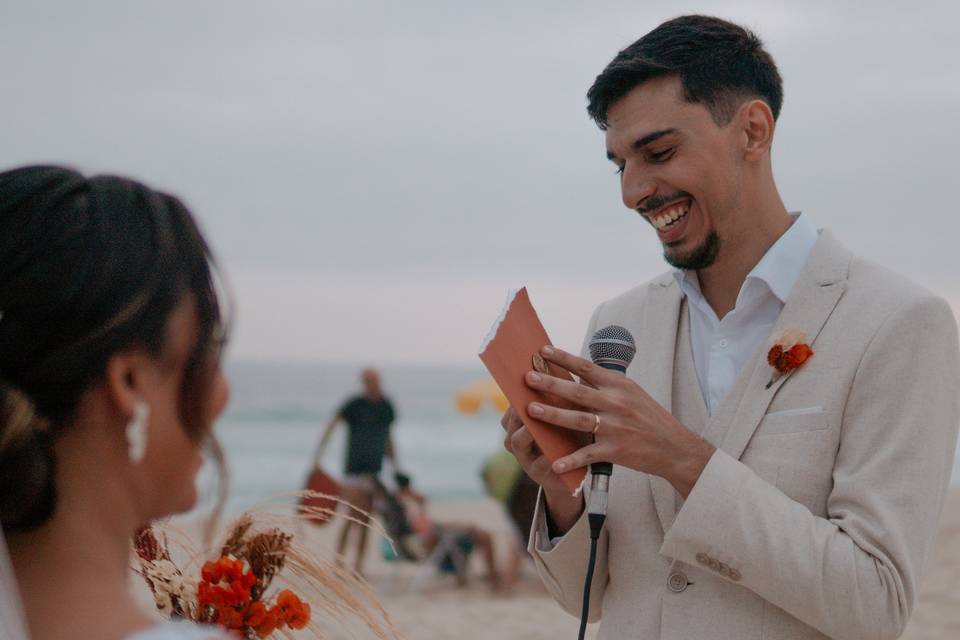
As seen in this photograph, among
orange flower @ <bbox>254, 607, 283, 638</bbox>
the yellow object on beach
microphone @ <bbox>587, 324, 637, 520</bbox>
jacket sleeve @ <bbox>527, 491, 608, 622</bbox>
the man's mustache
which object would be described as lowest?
the yellow object on beach

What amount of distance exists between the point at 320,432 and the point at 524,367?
3354cm

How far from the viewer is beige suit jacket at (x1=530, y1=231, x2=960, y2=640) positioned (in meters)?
2.04

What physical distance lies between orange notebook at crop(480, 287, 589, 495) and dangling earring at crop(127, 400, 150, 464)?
757mm

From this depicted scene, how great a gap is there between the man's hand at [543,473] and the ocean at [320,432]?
869 cm

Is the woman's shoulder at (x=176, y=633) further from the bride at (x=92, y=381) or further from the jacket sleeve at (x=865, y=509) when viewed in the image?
the jacket sleeve at (x=865, y=509)

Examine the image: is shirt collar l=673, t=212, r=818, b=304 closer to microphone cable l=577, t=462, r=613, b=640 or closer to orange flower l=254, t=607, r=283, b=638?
microphone cable l=577, t=462, r=613, b=640

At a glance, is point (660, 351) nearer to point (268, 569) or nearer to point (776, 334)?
point (776, 334)

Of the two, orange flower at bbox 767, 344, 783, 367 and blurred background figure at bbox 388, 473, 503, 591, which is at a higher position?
orange flower at bbox 767, 344, 783, 367

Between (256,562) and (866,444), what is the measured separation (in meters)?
1.20

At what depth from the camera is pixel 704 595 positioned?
2219mm

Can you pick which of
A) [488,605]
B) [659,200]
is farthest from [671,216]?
[488,605]

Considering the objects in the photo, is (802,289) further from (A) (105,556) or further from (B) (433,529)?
(B) (433,529)

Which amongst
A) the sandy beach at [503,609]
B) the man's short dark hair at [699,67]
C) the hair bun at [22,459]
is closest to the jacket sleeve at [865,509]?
the man's short dark hair at [699,67]

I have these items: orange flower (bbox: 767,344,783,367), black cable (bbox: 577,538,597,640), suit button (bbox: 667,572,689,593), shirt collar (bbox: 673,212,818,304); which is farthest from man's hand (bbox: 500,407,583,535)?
shirt collar (bbox: 673,212,818,304)
